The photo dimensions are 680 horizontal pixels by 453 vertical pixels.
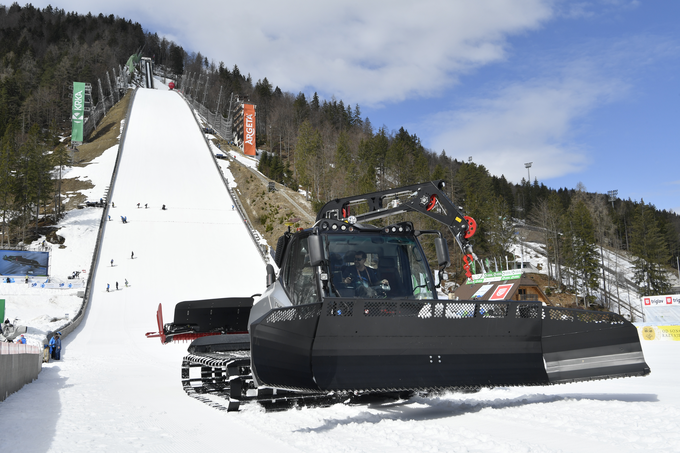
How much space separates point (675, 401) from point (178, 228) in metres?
46.3

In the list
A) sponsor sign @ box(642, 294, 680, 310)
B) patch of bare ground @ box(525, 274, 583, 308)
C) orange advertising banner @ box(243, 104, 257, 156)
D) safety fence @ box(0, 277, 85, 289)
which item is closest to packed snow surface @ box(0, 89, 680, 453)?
sponsor sign @ box(642, 294, 680, 310)

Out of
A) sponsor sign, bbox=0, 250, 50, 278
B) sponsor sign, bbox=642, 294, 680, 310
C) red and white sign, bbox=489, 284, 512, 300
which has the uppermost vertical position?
sponsor sign, bbox=0, 250, 50, 278

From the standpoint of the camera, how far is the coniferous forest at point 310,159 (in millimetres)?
56188

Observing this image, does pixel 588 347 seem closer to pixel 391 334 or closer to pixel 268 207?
pixel 391 334

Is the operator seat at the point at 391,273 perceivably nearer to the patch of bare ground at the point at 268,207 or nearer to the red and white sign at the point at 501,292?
the red and white sign at the point at 501,292

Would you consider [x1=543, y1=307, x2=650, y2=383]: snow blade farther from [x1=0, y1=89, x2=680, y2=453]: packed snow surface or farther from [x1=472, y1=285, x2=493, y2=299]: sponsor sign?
[x1=472, y1=285, x2=493, y2=299]: sponsor sign

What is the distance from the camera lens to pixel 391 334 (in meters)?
5.14

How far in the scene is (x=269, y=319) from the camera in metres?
5.04

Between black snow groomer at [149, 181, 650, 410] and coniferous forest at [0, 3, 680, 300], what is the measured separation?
31648mm

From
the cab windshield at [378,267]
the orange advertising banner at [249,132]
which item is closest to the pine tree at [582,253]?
the cab windshield at [378,267]

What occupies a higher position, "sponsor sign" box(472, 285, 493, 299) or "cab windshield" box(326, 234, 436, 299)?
"cab windshield" box(326, 234, 436, 299)

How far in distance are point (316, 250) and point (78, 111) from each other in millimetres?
87828

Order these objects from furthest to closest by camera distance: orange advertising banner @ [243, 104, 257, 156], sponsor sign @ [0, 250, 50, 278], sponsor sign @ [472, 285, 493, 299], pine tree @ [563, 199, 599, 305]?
orange advertising banner @ [243, 104, 257, 156], pine tree @ [563, 199, 599, 305], sponsor sign @ [0, 250, 50, 278], sponsor sign @ [472, 285, 493, 299]

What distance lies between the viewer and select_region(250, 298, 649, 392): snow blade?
4953 mm
